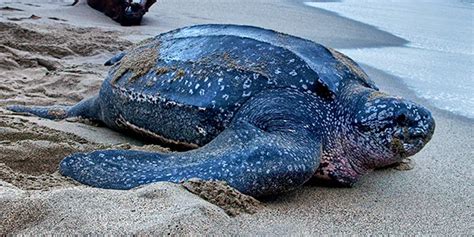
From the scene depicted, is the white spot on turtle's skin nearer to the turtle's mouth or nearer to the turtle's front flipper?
the turtle's front flipper

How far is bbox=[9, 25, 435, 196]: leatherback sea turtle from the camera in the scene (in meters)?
1.78

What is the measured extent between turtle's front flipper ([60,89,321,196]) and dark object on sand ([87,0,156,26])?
150 inches

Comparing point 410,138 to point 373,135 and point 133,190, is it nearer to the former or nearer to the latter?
point 373,135

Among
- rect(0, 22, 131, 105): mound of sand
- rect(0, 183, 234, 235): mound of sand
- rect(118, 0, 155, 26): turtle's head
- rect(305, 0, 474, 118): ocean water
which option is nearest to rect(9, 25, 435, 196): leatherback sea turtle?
rect(0, 183, 234, 235): mound of sand

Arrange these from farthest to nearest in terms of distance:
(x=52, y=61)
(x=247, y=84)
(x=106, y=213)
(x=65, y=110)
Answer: (x=52, y=61) → (x=65, y=110) → (x=247, y=84) → (x=106, y=213)

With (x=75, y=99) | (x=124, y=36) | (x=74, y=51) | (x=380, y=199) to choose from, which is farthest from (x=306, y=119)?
(x=124, y=36)

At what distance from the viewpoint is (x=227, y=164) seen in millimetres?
1762

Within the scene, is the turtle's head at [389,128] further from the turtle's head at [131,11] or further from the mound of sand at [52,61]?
the turtle's head at [131,11]

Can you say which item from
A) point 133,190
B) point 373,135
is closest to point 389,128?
point 373,135

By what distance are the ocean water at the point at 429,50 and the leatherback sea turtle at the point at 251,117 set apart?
150 centimetres

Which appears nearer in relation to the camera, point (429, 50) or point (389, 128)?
point (389, 128)

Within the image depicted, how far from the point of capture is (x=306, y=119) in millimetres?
2104

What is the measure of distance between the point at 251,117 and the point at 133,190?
2.06 feet

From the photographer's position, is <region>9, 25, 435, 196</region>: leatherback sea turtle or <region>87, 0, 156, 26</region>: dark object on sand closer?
<region>9, 25, 435, 196</region>: leatherback sea turtle
